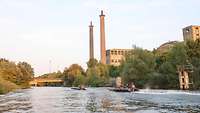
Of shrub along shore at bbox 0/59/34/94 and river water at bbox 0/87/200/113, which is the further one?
shrub along shore at bbox 0/59/34/94

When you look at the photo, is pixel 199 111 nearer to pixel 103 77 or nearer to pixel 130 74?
pixel 130 74

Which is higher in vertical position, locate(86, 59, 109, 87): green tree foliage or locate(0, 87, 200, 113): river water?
locate(86, 59, 109, 87): green tree foliage

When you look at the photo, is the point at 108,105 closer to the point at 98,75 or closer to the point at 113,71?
the point at 113,71

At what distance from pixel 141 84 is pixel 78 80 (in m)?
86.1

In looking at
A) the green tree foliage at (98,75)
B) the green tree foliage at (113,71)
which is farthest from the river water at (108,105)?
the green tree foliage at (98,75)

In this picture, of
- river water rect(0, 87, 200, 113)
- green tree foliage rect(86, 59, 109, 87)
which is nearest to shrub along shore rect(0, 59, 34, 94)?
green tree foliage rect(86, 59, 109, 87)

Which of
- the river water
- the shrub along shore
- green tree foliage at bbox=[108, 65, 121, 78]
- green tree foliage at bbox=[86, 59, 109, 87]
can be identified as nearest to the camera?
the river water

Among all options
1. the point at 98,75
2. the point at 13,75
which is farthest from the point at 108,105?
the point at 98,75

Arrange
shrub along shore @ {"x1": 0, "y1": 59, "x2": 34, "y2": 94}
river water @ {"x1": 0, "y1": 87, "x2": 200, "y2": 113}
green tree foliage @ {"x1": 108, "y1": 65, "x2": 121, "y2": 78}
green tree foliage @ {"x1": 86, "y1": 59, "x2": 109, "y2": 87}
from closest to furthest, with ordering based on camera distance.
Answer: river water @ {"x1": 0, "y1": 87, "x2": 200, "y2": 113}, shrub along shore @ {"x1": 0, "y1": 59, "x2": 34, "y2": 94}, green tree foliage @ {"x1": 108, "y1": 65, "x2": 121, "y2": 78}, green tree foliage @ {"x1": 86, "y1": 59, "x2": 109, "y2": 87}

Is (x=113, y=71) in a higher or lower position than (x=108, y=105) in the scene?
higher

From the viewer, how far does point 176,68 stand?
300 ft

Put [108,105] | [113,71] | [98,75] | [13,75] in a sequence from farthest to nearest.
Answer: [98,75], [113,71], [13,75], [108,105]

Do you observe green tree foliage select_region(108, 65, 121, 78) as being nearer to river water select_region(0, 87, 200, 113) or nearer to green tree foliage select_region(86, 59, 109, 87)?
green tree foliage select_region(86, 59, 109, 87)

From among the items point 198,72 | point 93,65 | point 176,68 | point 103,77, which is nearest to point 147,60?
point 176,68
